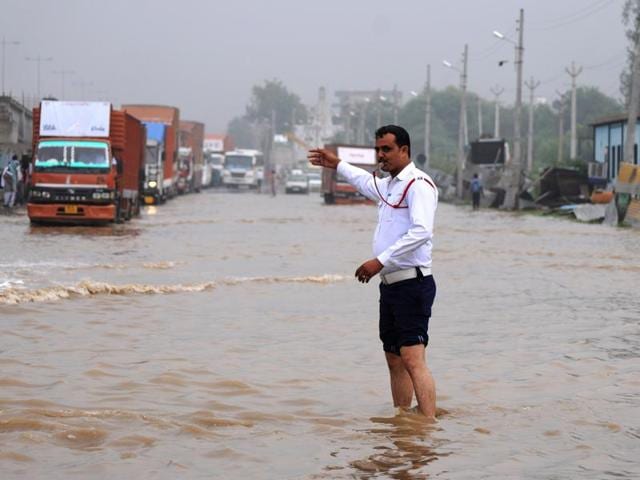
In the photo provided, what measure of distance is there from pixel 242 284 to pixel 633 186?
23015mm

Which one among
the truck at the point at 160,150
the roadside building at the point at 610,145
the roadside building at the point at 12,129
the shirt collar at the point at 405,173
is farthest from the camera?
the roadside building at the point at 610,145

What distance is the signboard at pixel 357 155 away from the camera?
60188 millimetres

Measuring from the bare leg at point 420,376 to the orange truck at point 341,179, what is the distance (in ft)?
167

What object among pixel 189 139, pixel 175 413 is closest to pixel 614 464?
pixel 175 413

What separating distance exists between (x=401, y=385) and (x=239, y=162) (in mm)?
88403

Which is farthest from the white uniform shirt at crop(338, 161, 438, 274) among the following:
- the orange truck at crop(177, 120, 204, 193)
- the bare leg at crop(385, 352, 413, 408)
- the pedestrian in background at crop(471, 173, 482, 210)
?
the orange truck at crop(177, 120, 204, 193)

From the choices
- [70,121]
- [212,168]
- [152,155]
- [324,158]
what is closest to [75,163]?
[70,121]

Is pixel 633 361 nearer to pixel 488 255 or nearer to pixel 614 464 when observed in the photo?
pixel 614 464

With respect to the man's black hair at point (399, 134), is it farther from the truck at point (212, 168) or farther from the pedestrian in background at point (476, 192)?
the truck at point (212, 168)

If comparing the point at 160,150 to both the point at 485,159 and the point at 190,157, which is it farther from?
the point at 190,157

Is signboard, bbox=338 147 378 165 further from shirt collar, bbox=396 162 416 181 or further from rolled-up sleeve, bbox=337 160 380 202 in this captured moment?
shirt collar, bbox=396 162 416 181

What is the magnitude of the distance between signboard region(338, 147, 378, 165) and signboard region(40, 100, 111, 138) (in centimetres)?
2702

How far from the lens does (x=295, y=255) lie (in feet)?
81.7

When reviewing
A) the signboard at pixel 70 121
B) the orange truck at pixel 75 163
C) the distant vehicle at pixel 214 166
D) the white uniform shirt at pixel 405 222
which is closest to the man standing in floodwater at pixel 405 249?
the white uniform shirt at pixel 405 222
